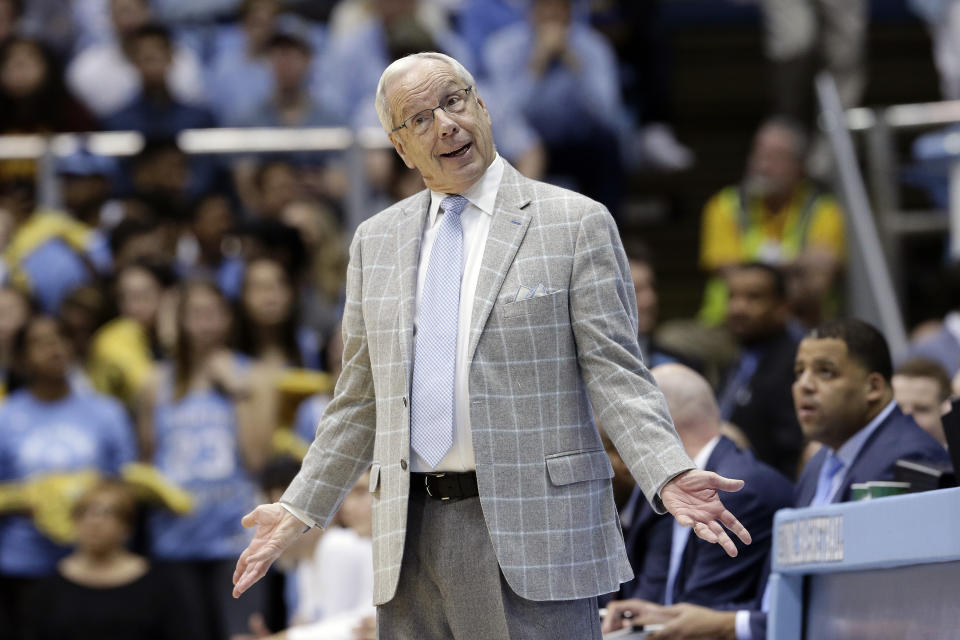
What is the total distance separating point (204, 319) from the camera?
7.83 metres

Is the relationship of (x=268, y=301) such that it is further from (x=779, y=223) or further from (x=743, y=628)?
(x=743, y=628)

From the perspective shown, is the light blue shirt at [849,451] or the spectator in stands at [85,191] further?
the spectator in stands at [85,191]

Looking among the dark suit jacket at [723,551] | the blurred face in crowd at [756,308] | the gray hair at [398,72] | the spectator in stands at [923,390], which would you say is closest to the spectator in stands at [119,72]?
the blurred face in crowd at [756,308]

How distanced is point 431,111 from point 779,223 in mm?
5642

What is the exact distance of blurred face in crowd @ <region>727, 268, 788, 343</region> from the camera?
7.20 meters

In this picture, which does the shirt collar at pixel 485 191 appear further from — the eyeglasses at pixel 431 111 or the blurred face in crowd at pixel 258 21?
the blurred face in crowd at pixel 258 21

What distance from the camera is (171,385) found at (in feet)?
25.5

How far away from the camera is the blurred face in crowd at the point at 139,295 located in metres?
8.28

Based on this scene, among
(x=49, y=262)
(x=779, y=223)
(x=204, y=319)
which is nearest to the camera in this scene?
(x=204, y=319)

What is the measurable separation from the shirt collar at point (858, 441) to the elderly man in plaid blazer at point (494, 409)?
1537mm

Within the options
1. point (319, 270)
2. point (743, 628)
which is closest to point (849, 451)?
point (743, 628)

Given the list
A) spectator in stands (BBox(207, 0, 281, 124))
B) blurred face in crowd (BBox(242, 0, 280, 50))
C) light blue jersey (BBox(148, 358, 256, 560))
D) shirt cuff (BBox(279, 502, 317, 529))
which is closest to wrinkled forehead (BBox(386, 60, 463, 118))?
shirt cuff (BBox(279, 502, 317, 529))

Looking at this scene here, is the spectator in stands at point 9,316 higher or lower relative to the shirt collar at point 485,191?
lower

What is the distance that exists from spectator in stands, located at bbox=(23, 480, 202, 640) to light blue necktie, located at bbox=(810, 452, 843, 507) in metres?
3.17
